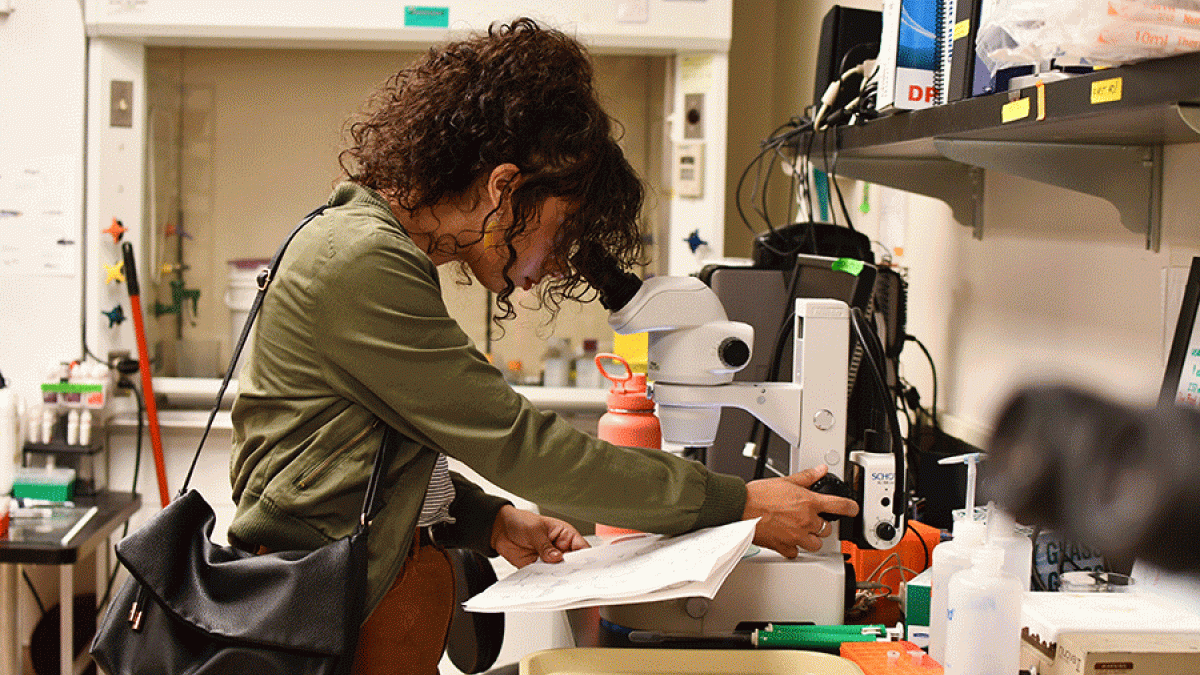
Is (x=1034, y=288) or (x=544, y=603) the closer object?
(x=544, y=603)

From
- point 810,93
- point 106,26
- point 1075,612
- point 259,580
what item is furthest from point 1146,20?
point 106,26

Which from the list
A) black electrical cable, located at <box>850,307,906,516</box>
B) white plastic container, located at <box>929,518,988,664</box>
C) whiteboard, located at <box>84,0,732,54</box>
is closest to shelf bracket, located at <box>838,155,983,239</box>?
black electrical cable, located at <box>850,307,906,516</box>

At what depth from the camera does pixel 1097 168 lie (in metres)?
1.40

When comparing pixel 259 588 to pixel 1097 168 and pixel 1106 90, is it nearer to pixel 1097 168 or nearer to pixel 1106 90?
pixel 1106 90

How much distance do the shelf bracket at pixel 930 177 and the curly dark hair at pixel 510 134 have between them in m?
0.79

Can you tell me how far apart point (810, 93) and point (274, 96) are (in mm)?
1768

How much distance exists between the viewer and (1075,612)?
998mm

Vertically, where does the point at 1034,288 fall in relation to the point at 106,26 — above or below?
below

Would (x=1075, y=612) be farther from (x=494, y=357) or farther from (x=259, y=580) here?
(x=494, y=357)

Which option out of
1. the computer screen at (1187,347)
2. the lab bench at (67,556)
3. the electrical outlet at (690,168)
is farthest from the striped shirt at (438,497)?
the electrical outlet at (690,168)

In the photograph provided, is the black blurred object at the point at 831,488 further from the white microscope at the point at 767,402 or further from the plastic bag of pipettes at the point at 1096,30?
the plastic bag of pipettes at the point at 1096,30

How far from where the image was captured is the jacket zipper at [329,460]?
3.65 ft

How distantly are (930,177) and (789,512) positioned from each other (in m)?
0.96

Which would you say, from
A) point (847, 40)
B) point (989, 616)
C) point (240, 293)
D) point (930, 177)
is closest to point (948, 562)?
point (989, 616)
